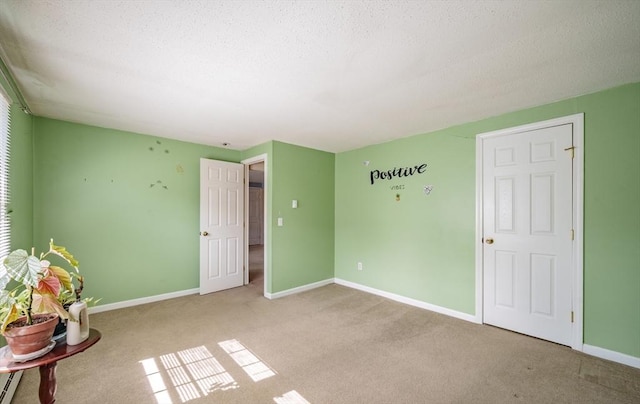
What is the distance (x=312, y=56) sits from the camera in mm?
1848

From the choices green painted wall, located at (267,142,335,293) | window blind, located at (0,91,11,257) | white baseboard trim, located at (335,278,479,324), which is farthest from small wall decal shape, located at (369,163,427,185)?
window blind, located at (0,91,11,257)

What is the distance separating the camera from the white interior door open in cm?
412

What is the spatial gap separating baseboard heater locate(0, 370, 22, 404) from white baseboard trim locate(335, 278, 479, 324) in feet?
12.5

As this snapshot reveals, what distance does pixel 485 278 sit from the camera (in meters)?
3.08

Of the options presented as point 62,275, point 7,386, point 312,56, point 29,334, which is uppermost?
point 312,56

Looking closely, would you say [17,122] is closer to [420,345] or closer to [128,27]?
[128,27]

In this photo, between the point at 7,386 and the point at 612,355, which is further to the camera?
the point at 612,355

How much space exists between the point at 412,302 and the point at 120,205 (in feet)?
13.9

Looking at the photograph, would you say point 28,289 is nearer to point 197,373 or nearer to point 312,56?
point 197,373

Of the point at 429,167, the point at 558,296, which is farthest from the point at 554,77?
the point at 558,296

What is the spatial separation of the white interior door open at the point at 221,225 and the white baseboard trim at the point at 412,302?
188 centimetres

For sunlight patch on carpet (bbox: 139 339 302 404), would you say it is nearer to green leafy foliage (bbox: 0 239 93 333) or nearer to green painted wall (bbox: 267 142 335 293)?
green leafy foliage (bbox: 0 239 93 333)

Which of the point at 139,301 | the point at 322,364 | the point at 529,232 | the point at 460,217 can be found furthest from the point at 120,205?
the point at 529,232

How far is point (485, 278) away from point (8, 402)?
14.1 ft
